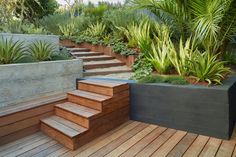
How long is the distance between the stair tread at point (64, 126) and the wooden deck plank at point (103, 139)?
0.18m

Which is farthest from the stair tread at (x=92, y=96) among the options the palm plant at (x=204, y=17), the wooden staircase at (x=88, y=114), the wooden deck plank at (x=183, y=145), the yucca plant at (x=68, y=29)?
the yucca plant at (x=68, y=29)

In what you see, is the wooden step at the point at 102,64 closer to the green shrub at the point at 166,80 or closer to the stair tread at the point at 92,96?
the stair tread at the point at 92,96

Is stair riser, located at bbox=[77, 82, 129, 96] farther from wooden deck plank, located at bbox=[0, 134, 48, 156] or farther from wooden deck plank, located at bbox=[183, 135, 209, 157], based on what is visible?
wooden deck plank, located at bbox=[183, 135, 209, 157]

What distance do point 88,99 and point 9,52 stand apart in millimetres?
1375

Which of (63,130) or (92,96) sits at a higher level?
(92,96)

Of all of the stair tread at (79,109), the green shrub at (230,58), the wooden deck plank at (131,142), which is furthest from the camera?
the green shrub at (230,58)

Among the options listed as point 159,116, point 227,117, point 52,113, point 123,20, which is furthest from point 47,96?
point 123,20

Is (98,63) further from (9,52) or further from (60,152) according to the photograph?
(60,152)

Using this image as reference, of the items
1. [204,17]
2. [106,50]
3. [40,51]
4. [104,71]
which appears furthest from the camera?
[106,50]

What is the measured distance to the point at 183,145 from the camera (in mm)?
2652

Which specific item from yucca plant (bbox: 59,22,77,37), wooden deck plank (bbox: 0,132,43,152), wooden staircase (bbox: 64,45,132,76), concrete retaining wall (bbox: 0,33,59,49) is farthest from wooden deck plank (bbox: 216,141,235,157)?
yucca plant (bbox: 59,22,77,37)

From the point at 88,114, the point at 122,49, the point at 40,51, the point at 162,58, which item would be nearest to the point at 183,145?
the point at 88,114

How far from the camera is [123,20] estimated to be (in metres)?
5.70

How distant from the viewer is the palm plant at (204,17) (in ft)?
10.6
